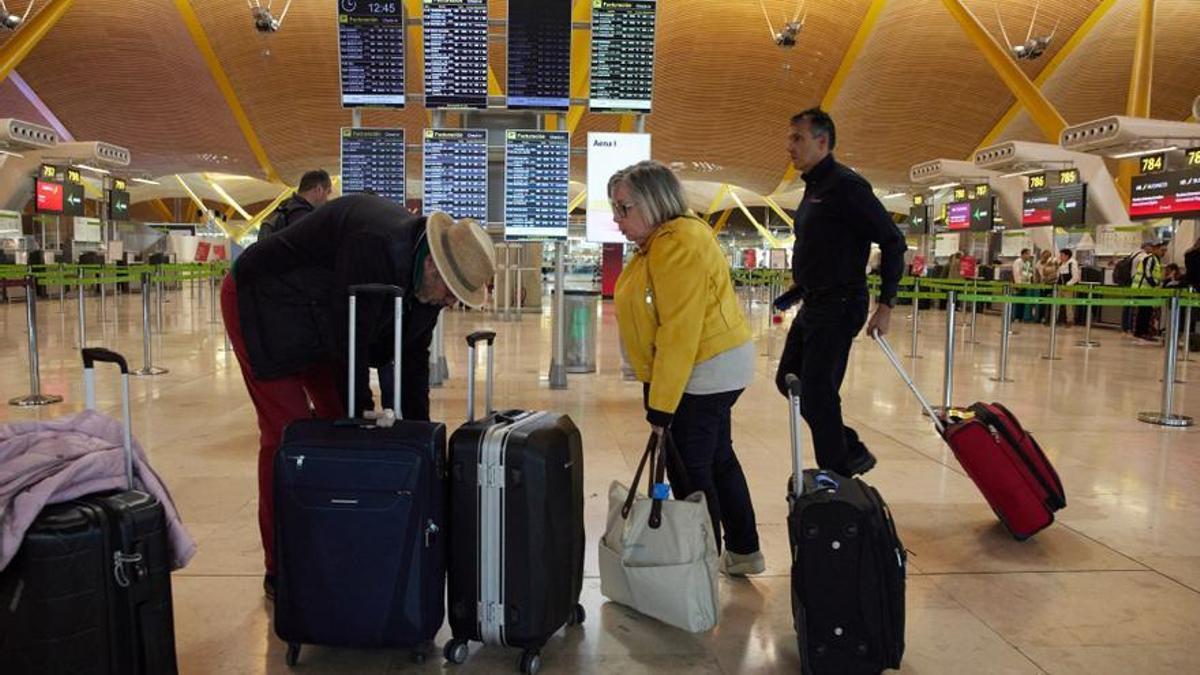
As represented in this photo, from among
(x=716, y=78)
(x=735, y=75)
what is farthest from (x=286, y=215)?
(x=735, y=75)

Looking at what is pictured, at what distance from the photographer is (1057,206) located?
20062 millimetres

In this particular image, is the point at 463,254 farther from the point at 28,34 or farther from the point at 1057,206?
the point at 28,34

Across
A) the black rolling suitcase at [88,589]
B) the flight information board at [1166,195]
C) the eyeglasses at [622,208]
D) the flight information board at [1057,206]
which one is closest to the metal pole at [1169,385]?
the eyeglasses at [622,208]

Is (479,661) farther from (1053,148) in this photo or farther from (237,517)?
(1053,148)

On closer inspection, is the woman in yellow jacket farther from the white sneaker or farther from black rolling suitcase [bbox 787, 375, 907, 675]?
black rolling suitcase [bbox 787, 375, 907, 675]

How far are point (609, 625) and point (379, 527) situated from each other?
0.94 metres

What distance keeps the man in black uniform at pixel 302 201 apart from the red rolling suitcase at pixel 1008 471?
3403mm

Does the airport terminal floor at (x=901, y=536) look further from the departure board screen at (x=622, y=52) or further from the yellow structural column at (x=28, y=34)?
the yellow structural column at (x=28, y=34)

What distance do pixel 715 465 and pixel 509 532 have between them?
1049 millimetres

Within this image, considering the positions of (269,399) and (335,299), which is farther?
(269,399)

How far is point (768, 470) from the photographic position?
5000 mm

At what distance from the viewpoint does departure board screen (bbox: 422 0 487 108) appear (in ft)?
23.8

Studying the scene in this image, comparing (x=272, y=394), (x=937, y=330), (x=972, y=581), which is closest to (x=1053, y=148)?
(x=937, y=330)

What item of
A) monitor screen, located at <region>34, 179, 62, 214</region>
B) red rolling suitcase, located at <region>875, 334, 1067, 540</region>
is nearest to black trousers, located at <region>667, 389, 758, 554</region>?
red rolling suitcase, located at <region>875, 334, 1067, 540</region>
